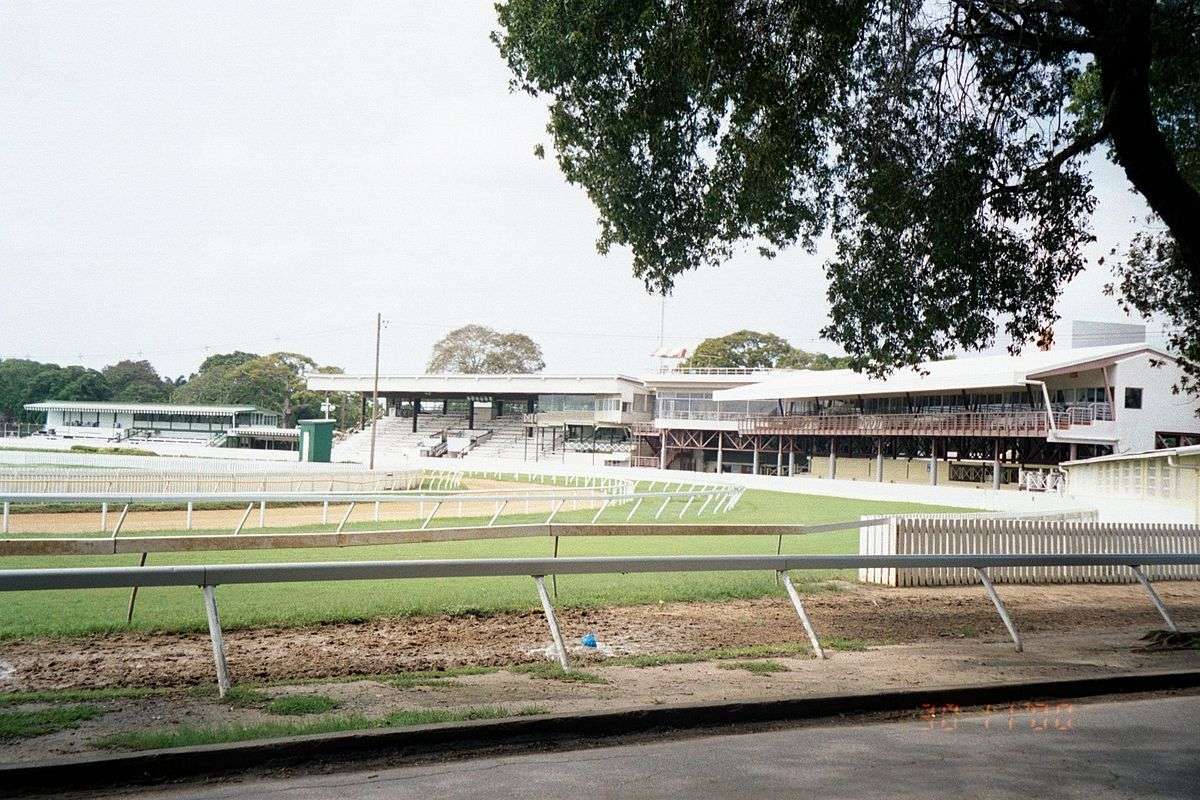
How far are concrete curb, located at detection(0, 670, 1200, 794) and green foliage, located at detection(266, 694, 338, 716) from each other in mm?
690

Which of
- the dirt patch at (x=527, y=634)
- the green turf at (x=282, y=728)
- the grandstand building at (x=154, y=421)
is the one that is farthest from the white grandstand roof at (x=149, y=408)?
the green turf at (x=282, y=728)

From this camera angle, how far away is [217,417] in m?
94.4

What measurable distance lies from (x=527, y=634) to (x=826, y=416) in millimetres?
50048

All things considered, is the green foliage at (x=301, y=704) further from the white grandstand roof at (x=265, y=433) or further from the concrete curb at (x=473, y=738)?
the white grandstand roof at (x=265, y=433)

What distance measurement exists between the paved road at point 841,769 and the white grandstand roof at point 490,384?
228ft

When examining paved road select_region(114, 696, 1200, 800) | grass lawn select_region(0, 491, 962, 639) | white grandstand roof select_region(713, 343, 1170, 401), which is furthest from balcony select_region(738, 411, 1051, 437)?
paved road select_region(114, 696, 1200, 800)

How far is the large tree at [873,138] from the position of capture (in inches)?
411

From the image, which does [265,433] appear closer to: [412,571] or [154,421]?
[154,421]

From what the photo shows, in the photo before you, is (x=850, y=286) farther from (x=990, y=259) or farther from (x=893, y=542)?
(x=893, y=542)

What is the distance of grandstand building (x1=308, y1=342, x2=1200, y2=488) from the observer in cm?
4175

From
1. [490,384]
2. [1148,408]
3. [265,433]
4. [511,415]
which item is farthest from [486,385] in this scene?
[1148,408]

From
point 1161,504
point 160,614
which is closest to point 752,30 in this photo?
point 160,614

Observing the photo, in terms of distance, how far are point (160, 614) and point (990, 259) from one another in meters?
9.88

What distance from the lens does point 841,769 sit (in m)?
5.23
